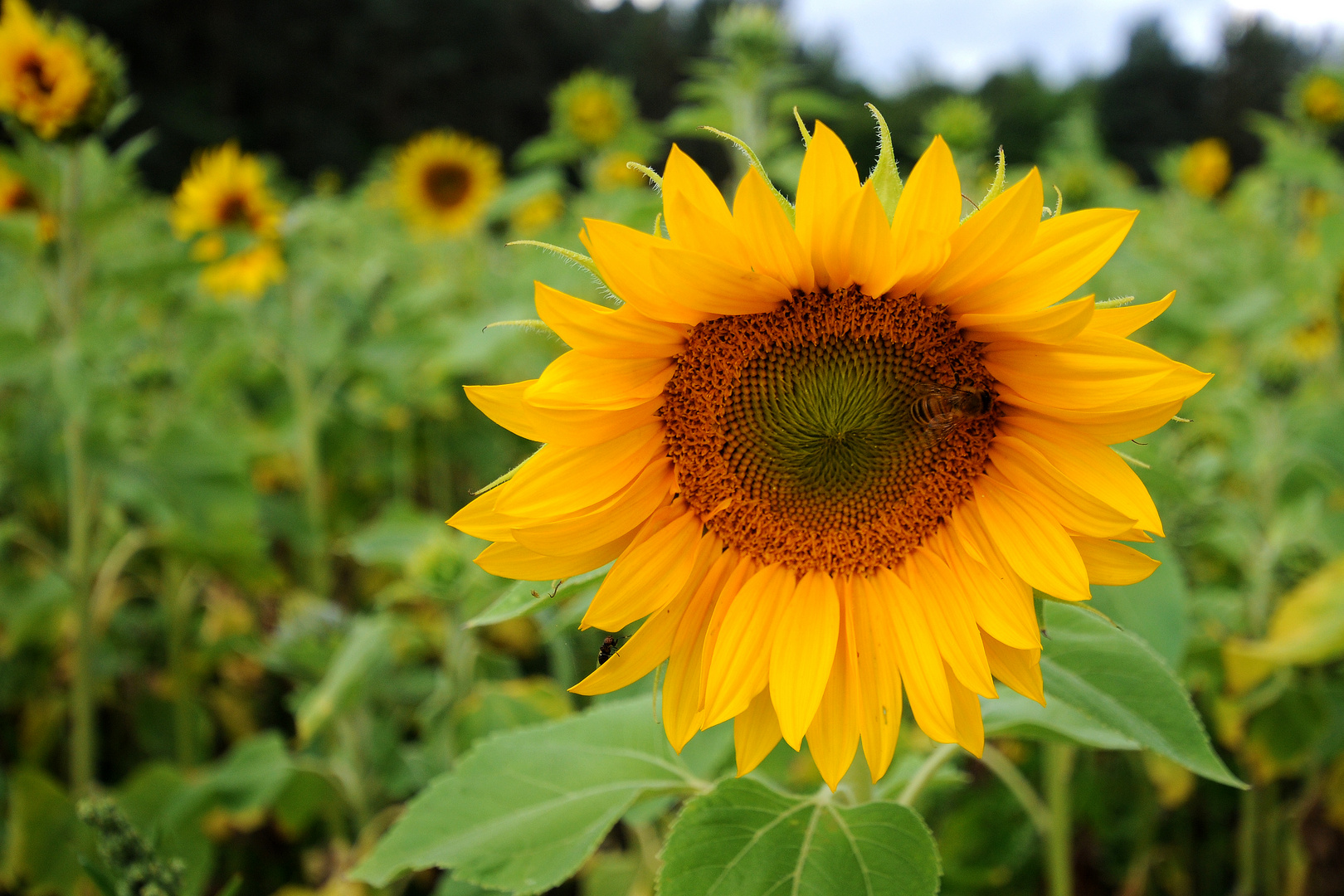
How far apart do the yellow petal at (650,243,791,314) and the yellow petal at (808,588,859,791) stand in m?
0.35

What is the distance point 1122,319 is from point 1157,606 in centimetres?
53

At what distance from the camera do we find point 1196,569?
7.60ft

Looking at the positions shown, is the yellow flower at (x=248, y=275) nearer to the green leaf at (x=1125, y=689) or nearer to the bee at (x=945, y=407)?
the bee at (x=945, y=407)

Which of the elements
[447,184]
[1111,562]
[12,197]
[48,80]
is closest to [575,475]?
[1111,562]

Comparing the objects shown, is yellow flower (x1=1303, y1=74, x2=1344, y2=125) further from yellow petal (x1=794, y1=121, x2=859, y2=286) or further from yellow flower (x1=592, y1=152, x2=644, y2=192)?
yellow petal (x1=794, y1=121, x2=859, y2=286)

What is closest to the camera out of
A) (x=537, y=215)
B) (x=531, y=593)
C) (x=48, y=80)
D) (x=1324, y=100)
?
(x=531, y=593)

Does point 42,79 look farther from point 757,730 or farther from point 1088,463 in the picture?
point 1088,463

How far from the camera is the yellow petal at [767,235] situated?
715 mm

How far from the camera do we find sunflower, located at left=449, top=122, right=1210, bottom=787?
2.45ft

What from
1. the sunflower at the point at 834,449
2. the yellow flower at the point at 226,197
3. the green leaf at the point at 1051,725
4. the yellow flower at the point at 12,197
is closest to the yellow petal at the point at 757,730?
the sunflower at the point at 834,449

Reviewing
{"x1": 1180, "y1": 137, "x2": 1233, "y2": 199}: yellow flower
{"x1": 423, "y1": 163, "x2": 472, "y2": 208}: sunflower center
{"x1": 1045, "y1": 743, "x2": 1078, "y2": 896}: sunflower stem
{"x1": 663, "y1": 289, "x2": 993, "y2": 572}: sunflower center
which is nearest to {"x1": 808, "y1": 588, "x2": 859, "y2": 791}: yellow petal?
{"x1": 663, "y1": 289, "x2": 993, "y2": 572}: sunflower center

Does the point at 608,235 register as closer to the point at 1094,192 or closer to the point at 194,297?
the point at 194,297

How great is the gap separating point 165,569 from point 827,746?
226cm

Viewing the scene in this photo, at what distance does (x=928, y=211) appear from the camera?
2.40 feet
